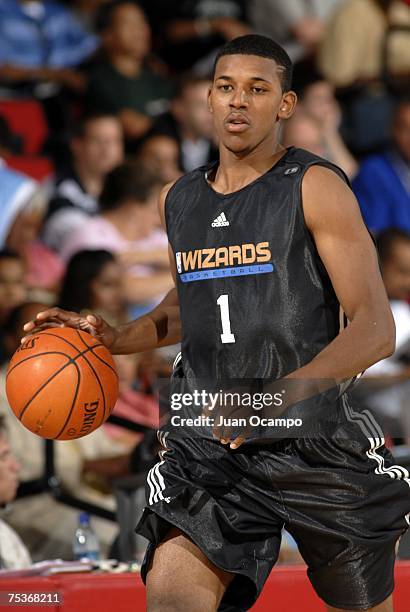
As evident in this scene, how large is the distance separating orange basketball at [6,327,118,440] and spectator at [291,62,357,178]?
607 cm

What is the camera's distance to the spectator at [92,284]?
712cm

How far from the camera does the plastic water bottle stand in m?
5.56

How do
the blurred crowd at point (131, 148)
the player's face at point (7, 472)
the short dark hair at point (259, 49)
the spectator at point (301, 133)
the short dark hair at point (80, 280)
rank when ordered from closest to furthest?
the short dark hair at point (259, 49), the player's face at point (7, 472), the blurred crowd at point (131, 148), the short dark hair at point (80, 280), the spectator at point (301, 133)

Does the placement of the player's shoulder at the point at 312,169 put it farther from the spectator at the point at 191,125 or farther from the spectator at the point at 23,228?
the spectator at the point at 191,125

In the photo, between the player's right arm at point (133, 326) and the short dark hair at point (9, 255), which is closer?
the player's right arm at point (133, 326)

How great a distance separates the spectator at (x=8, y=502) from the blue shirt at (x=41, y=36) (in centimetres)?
433

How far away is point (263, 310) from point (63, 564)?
200cm

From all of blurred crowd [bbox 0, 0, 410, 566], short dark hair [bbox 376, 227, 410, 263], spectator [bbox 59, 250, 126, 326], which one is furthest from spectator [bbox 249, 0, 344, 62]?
spectator [bbox 59, 250, 126, 326]

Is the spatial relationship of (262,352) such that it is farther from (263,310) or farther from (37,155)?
(37,155)

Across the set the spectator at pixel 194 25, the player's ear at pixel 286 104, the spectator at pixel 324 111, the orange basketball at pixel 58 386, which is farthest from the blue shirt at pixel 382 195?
the orange basketball at pixel 58 386

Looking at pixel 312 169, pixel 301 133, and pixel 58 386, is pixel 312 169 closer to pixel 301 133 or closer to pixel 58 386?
pixel 58 386

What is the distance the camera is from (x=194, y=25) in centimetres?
1016

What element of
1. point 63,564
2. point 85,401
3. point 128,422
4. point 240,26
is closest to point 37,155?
point 240,26

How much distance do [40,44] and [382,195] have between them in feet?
9.76
